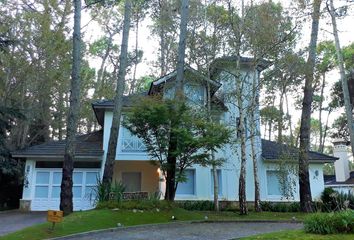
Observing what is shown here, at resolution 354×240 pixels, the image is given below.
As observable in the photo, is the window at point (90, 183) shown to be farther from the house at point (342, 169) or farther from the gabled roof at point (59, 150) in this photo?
the house at point (342, 169)

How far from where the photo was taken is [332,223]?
736cm

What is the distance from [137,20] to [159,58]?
5165 mm

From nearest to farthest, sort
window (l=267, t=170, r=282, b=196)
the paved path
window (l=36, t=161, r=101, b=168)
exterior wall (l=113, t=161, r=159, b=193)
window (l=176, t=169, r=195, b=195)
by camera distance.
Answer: the paved path
window (l=36, t=161, r=101, b=168)
window (l=176, t=169, r=195, b=195)
window (l=267, t=170, r=282, b=196)
exterior wall (l=113, t=161, r=159, b=193)

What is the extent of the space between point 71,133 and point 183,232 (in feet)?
17.6

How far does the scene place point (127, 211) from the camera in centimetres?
1164

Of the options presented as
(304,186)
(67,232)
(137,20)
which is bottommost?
(67,232)

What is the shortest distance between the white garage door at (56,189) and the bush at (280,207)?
8955 millimetres

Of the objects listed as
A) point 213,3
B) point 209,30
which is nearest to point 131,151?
point 209,30

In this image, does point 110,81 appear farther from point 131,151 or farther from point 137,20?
point 131,151

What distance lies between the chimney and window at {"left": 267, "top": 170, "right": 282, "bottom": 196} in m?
9.17

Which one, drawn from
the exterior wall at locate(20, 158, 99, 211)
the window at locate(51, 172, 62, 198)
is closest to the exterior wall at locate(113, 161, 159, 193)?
the exterior wall at locate(20, 158, 99, 211)

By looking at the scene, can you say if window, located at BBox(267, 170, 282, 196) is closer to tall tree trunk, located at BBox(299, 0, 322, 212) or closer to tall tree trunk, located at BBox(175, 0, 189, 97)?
tall tree trunk, located at BBox(299, 0, 322, 212)

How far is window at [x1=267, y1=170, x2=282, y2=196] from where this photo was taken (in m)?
19.4

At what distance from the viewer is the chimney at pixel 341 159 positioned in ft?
85.5
